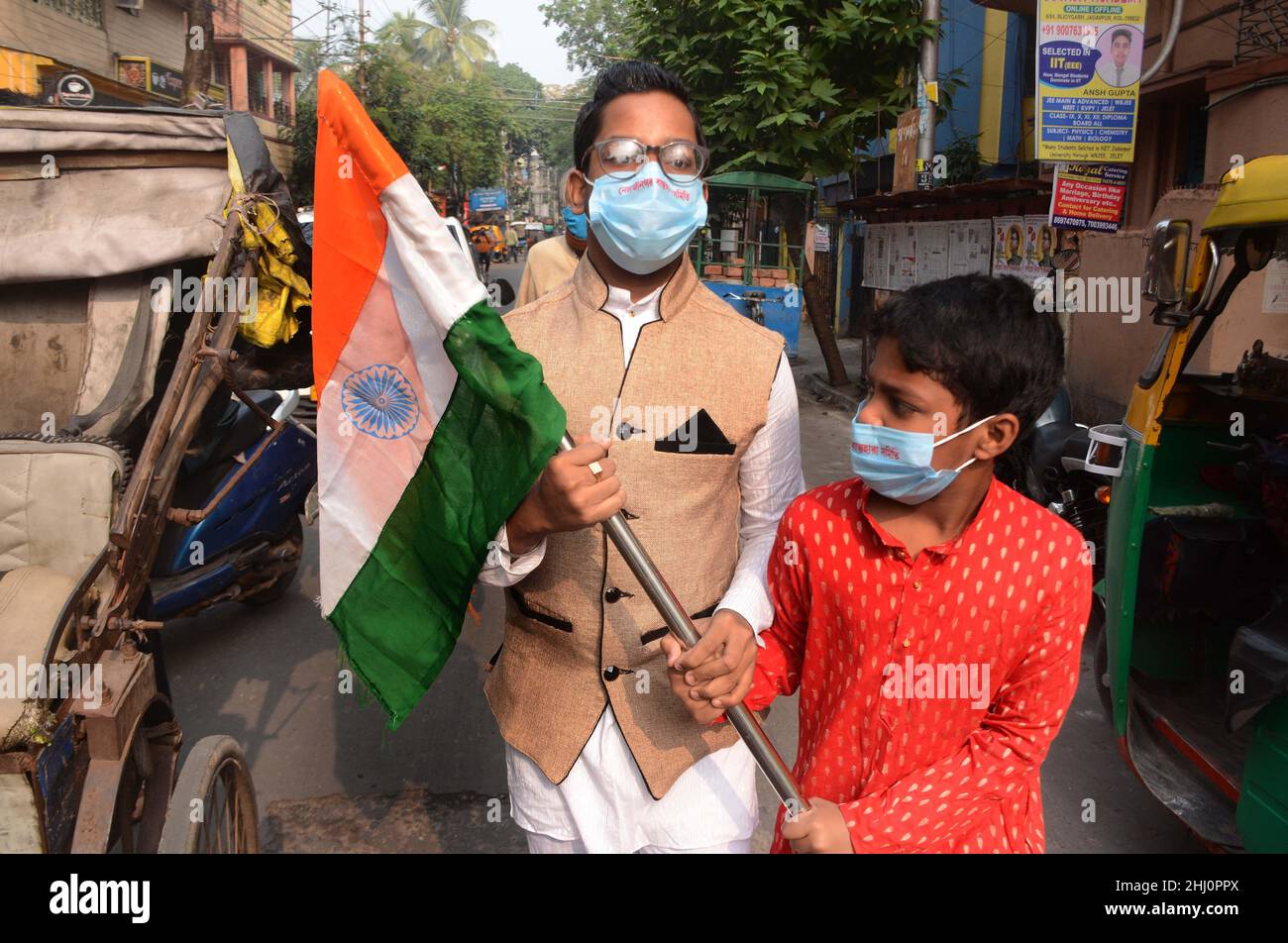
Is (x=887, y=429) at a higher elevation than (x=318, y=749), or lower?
higher

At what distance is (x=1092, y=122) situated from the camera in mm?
7535

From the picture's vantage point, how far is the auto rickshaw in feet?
8.52

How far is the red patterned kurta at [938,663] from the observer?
1.53 metres

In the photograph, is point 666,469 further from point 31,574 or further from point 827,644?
point 31,574

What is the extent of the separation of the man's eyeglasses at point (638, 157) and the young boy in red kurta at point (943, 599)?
0.50 meters

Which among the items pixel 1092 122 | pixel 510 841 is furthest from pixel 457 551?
pixel 1092 122

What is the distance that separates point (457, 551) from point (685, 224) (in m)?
0.75

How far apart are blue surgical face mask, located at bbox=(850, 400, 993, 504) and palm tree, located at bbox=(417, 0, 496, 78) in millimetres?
49361

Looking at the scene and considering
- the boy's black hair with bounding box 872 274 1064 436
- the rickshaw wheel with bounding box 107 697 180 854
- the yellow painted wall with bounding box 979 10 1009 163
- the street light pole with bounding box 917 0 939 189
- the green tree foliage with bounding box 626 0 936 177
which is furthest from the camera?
the yellow painted wall with bounding box 979 10 1009 163

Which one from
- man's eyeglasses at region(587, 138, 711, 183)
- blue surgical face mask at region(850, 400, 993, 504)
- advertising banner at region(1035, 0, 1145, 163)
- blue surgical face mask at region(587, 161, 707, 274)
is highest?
advertising banner at region(1035, 0, 1145, 163)

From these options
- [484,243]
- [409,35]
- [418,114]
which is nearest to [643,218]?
[418,114]

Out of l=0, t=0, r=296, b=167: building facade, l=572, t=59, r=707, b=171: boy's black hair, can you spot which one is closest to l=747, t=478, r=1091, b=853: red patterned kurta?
l=572, t=59, r=707, b=171: boy's black hair

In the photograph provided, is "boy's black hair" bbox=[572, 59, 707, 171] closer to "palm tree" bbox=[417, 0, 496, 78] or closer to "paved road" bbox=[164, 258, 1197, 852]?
"paved road" bbox=[164, 258, 1197, 852]

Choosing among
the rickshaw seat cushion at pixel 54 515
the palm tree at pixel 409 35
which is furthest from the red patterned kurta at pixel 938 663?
the palm tree at pixel 409 35
